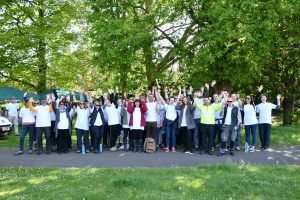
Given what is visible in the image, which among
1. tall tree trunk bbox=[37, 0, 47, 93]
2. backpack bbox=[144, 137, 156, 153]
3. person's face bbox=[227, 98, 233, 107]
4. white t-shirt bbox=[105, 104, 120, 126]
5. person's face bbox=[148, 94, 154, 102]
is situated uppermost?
tall tree trunk bbox=[37, 0, 47, 93]

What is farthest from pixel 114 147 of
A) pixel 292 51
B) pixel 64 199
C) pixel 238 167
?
pixel 292 51

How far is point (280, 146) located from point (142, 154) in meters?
5.16

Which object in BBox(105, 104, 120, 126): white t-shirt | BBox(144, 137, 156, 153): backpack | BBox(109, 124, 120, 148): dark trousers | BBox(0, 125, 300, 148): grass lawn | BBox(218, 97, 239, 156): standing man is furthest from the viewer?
BBox(0, 125, 300, 148): grass lawn

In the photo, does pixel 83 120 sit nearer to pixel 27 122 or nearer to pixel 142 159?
pixel 27 122

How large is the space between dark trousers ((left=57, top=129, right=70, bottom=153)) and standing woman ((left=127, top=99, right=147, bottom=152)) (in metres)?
2.30

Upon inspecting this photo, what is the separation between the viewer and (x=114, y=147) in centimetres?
1323

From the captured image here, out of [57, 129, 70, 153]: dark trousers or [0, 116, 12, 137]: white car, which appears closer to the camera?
[57, 129, 70, 153]: dark trousers

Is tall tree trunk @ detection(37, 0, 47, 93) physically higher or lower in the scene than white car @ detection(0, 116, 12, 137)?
higher

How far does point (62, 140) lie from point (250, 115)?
6555 mm

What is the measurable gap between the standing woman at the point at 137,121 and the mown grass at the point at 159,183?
12.5 ft

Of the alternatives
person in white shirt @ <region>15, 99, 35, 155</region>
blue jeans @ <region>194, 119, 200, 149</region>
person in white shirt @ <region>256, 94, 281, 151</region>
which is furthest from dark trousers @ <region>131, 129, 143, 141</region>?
person in white shirt @ <region>256, 94, 281, 151</region>

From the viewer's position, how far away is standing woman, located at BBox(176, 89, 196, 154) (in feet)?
41.2

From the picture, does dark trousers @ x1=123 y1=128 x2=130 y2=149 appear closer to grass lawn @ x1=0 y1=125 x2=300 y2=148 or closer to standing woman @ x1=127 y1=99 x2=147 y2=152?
standing woman @ x1=127 y1=99 x2=147 y2=152

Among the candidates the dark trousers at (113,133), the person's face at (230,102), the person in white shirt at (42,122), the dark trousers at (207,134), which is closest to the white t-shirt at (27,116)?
the person in white shirt at (42,122)
